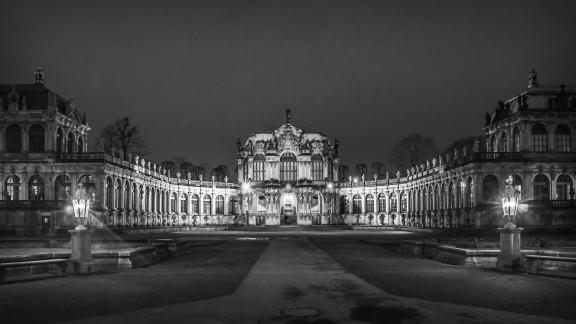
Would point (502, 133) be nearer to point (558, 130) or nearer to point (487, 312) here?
point (558, 130)

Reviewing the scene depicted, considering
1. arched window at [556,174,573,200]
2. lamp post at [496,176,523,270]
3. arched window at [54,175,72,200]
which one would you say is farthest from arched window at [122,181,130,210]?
lamp post at [496,176,523,270]

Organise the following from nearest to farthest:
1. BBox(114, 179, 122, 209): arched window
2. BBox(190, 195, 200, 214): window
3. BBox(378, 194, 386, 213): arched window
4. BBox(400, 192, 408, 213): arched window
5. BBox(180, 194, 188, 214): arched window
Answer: BBox(114, 179, 122, 209): arched window → BBox(400, 192, 408, 213): arched window → BBox(180, 194, 188, 214): arched window → BBox(190, 195, 200, 214): window → BBox(378, 194, 386, 213): arched window

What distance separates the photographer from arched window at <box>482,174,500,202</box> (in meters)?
70.9

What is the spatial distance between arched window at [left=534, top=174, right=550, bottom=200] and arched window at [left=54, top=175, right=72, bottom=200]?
56.8 meters

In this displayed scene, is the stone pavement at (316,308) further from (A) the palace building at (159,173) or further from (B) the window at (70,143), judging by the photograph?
(B) the window at (70,143)

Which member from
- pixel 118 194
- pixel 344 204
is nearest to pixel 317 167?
pixel 344 204

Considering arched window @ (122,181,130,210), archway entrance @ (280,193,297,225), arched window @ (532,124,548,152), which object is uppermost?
arched window @ (532,124,548,152)

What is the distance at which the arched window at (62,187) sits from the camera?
70.4 m

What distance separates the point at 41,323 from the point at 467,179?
66278mm

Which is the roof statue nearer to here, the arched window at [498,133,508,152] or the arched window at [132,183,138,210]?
the arched window at [498,133,508,152]

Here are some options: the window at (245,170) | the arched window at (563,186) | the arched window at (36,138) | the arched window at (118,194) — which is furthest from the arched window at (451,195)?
the arched window at (36,138)

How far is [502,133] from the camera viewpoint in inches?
3248

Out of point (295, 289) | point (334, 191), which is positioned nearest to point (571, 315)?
point (295, 289)

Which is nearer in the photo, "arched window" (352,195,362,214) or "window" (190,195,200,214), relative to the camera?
"window" (190,195,200,214)
